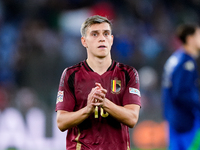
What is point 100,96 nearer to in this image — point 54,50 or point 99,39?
point 99,39

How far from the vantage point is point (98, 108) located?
11.9 ft

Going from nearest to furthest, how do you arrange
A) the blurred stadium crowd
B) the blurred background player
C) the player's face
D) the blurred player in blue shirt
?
the blurred background player → the player's face → the blurred player in blue shirt → the blurred stadium crowd

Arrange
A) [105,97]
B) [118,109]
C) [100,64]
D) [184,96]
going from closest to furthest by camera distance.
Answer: [118,109] → [105,97] → [100,64] → [184,96]

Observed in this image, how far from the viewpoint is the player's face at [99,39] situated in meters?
3.65

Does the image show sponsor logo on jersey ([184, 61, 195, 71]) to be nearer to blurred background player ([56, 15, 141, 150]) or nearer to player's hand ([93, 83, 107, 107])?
blurred background player ([56, 15, 141, 150])

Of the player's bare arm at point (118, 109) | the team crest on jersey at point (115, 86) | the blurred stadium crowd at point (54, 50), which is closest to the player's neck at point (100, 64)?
the team crest on jersey at point (115, 86)

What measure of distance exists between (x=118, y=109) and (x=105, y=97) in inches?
8.7

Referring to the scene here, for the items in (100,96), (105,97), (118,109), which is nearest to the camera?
→ (100,96)

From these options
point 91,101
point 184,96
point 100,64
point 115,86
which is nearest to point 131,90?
point 115,86

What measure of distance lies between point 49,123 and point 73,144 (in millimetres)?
6764

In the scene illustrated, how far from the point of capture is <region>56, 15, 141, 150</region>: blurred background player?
354 cm

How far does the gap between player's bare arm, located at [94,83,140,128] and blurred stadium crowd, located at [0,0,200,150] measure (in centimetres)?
672

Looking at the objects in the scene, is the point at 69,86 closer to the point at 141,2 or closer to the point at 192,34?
the point at 192,34

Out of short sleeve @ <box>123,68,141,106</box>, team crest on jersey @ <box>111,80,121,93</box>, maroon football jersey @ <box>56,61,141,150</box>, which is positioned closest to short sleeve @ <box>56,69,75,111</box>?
maroon football jersey @ <box>56,61,141,150</box>
